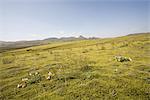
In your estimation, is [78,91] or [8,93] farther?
[8,93]

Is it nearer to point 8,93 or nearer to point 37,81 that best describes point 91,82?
point 37,81

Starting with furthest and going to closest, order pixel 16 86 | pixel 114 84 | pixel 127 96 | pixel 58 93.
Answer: pixel 16 86
pixel 114 84
pixel 58 93
pixel 127 96

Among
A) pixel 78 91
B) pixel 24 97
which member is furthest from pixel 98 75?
pixel 24 97

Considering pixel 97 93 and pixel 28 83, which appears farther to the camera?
pixel 28 83

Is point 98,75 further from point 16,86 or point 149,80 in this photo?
point 16,86

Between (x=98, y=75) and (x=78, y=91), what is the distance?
3.09 metres

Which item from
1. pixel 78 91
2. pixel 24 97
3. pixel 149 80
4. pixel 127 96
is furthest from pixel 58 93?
pixel 149 80

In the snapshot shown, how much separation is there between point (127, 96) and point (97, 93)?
61.8 inches

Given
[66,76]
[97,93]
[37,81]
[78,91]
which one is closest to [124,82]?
[97,93]

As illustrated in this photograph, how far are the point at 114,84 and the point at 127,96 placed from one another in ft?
5.51

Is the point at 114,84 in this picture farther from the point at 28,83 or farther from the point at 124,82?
the point at 28,83

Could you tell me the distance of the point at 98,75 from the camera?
12.5 metres

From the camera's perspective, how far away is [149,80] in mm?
11141

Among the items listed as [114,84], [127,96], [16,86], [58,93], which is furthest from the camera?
[16,86]
